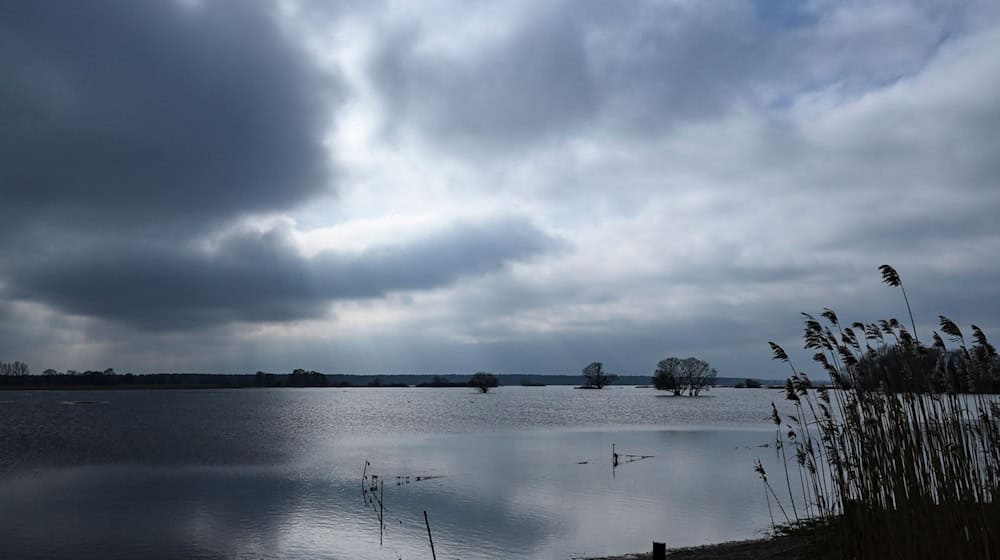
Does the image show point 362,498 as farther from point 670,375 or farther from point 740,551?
point 670,375

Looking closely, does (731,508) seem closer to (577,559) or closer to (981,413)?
(577,559)

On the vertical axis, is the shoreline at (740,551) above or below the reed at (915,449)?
below

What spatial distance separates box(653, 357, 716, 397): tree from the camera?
159250mm

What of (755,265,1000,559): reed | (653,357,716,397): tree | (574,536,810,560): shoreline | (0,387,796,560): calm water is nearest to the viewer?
(755,265,1000,559): reed

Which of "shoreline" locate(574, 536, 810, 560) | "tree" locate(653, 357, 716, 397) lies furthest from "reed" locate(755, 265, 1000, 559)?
"tree" locate(653, 357, 716, 397)

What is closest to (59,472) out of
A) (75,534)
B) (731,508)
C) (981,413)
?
(75,534)

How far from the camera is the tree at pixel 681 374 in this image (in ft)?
522

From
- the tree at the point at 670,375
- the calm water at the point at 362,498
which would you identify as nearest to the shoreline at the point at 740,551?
the calm water at the point at 362,498

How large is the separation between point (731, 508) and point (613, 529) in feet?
16.5

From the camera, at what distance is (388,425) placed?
61125mm

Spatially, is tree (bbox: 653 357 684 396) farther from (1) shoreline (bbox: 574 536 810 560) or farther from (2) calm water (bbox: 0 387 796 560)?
(1) shoreline (bbox: 574 536 810 560)

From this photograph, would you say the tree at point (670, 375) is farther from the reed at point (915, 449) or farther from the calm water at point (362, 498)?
the reed at point (915, 449)

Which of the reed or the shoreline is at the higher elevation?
the reed

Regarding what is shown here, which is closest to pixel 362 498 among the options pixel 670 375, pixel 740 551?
pixel 740 551
